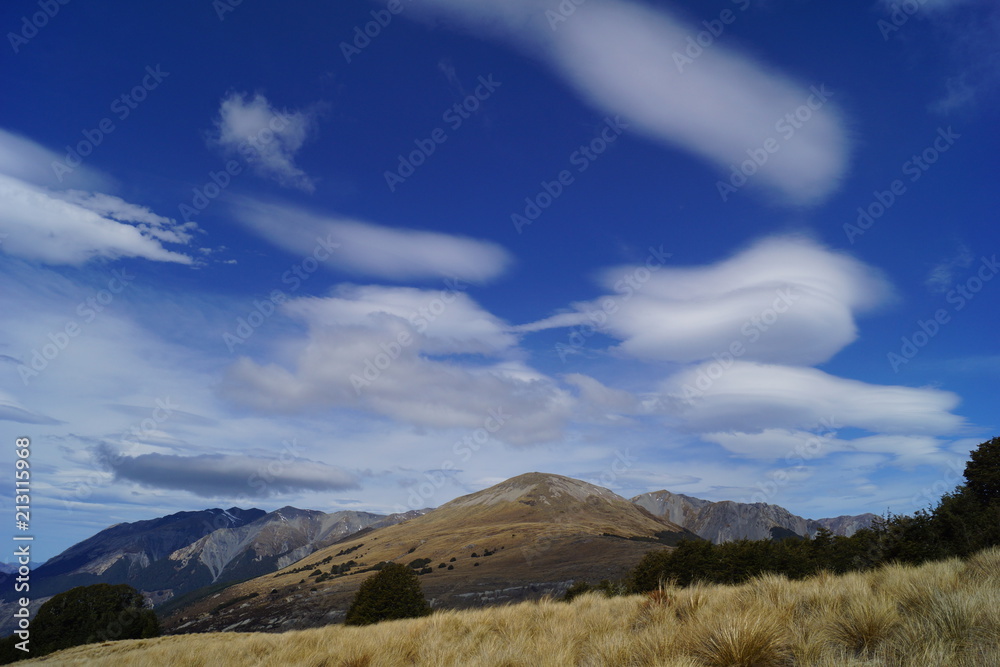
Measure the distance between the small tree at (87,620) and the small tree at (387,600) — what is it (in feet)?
115

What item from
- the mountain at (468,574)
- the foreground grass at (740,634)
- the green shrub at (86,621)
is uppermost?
the foreground grass at (740,634)

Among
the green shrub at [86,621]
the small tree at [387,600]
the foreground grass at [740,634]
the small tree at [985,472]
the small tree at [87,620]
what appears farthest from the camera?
the small tree at [87,620]

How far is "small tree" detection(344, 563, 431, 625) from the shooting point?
127ft

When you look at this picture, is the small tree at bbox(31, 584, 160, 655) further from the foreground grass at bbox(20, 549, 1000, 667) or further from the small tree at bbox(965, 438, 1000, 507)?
the small tree at bbox(965, 438, 1000, 507)

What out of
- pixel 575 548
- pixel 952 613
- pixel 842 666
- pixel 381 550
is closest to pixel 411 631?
pixel 842 666

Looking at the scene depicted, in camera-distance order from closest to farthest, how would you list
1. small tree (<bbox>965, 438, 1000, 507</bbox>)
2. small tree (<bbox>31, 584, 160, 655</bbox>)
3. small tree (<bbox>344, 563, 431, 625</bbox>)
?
small tree (<bbox>344, 563, 431, 625</bbox>)
small tree (<bbox>965, 438, 1000, 507</bbox>)
small tree (<bbox>31, 584, 160, 655</bbox>)

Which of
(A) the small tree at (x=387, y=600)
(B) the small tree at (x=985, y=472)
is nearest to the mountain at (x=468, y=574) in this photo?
(A) the small tree at (x=387, y=600)

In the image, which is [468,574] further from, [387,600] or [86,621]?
[387,600]

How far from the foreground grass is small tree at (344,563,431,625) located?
109ft

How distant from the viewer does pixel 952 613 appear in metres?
4.98

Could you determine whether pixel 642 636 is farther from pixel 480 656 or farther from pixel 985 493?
pixel 985 493

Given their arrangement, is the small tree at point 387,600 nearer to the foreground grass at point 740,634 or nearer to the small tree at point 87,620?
the foreground grass at point 740,634

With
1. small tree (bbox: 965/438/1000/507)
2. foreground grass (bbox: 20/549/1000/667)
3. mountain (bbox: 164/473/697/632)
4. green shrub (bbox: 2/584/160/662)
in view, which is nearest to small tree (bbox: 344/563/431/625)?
foreground grass (bbox: 20/549/1000/667)

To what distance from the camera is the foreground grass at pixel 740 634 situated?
4809 mm
